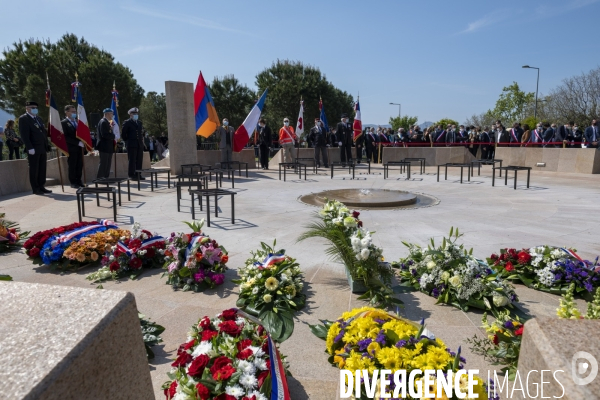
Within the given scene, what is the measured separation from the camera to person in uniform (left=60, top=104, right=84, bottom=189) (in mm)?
12531

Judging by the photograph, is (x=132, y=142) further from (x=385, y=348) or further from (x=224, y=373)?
(x=385, y=348)

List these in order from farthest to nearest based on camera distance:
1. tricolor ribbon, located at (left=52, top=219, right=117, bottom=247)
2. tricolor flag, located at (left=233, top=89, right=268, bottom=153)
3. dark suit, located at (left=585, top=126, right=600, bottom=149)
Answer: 1. dark suit, located at (left=585, top=126, right=600, bottom=149)
2. tricolor flag, located at (left=233, top=89, right=268, bottom=153)
3. tricolor ribbon, located at (left=52, top=219, right=117, bottom=247)

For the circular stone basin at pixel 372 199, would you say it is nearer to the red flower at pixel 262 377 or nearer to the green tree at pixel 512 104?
the red flower at pixel 262 377

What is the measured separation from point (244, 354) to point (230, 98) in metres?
41.9

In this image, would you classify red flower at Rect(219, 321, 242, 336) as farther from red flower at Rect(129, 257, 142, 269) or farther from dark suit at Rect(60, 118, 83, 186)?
dark suit at Rect(60, 118, 83, 186)

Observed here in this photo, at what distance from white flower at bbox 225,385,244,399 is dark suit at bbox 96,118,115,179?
40.4 ft

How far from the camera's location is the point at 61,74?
32.5 metres

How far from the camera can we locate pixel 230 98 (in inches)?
1677

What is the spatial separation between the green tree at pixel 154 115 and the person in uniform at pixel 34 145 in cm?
3179

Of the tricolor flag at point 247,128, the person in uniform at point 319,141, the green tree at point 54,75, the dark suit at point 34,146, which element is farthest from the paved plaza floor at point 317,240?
→ the green tree at point 54,75

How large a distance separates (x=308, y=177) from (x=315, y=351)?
1212cm

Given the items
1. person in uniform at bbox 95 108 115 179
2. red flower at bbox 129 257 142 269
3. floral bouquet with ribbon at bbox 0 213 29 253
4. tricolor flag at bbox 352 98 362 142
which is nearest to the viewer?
red flower at bbox 129 257 142 269

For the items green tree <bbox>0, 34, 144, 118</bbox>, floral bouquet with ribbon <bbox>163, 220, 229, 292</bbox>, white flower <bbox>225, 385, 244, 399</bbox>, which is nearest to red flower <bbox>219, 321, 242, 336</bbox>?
white flower <bbox>225, 385, 244, 399</bbox>

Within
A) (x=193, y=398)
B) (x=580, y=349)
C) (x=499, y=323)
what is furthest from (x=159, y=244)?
(x=580, y=349)
